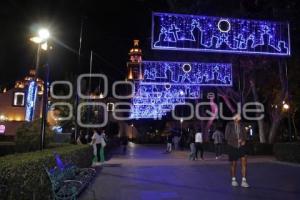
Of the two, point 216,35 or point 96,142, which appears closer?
point 96,142

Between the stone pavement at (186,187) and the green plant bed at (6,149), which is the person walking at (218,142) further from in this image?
the green plant bed at (6,149)

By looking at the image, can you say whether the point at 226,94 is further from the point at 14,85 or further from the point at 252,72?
the point at 14,85

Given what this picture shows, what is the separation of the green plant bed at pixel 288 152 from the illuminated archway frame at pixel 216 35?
4974 mm

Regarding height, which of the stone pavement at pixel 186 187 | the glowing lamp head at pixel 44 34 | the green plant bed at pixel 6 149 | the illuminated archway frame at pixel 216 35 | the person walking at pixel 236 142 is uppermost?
the illuminated archway frame at pixel 216 35

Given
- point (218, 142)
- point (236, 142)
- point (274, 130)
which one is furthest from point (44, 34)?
point (274, 130)

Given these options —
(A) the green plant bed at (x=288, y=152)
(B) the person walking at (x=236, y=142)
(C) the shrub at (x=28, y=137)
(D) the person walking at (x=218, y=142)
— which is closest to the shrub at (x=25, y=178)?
(B) the person walking at (x=236, y=142)

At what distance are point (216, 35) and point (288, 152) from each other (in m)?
6.81

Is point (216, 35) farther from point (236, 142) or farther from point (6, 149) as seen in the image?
point (6, 149)

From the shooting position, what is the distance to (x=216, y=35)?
69.8ft

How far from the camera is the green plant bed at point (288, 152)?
65.4 feet

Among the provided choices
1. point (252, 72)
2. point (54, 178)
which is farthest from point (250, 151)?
point (54, 178)

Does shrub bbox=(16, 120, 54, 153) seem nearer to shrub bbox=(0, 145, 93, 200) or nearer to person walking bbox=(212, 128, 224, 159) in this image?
shrub bbox=(0, 145, 93, 200)

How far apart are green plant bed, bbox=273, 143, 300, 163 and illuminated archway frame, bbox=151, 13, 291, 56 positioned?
497cm

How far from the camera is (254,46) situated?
21938mm
